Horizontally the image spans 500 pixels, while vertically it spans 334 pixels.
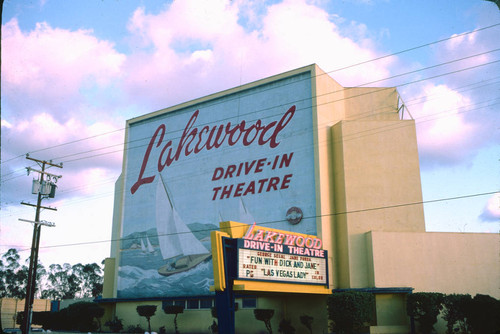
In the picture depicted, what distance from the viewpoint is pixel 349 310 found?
29672 millimetres

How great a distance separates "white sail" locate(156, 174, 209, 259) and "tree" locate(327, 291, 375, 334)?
15297 millimetres

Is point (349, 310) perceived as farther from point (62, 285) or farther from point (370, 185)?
point (62, 285)

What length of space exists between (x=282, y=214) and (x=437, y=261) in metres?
12.0

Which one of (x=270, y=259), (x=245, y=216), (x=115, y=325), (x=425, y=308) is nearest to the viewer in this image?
(x=270, y=259)

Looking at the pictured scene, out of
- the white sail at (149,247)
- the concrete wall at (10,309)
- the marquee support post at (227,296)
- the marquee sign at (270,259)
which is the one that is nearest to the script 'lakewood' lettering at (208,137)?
the white sail at (149,247)

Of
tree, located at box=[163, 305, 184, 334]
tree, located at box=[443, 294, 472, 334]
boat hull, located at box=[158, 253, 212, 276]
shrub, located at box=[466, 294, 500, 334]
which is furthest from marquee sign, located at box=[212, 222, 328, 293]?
tree, located at box=[163, 305, 184, 334]

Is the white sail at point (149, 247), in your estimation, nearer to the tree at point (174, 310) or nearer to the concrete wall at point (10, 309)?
the tree at point (174, 310)

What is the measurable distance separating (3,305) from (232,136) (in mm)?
50971

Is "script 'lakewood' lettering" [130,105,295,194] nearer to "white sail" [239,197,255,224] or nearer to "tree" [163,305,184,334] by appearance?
"white sail" [239,197,255,224]

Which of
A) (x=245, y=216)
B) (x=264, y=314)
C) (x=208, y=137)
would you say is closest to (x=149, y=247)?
(x=245, y=216)

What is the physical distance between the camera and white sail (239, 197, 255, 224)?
40056 mm

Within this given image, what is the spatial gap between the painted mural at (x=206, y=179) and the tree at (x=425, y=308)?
9.01 metres

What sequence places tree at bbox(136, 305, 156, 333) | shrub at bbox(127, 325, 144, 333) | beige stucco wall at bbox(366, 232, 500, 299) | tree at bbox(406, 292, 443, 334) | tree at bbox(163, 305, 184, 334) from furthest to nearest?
1. shrub at bbox(127, 325, 144, 333)
2. tree at bbox(136, 305, 156, 333)
3. tree at bbox(163, 305, 184, 334)
4. beige stucco wall at bbox(366, 232, 500, 299)
5. tree at bbox(406, 292, 443, 334)

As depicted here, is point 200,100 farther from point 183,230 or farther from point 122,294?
point 122,294
